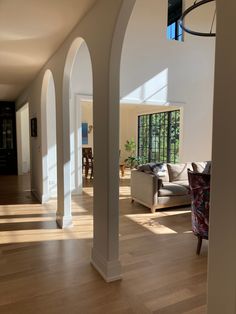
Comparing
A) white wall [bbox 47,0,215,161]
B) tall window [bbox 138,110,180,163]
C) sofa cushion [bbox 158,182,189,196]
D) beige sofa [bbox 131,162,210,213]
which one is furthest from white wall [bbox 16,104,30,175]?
sofa cushion [bbox 158,182,189,196]

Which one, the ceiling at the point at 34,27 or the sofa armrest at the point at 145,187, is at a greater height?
the ceiling at the point at 34,27

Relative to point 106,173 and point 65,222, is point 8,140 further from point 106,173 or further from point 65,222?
point 106,173

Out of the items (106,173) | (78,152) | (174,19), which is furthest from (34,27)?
(174,19)

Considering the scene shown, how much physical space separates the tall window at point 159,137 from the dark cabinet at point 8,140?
484cm

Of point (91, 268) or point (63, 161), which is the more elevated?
point (63, 161)

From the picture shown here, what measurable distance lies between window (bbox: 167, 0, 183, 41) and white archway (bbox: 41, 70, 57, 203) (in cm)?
429

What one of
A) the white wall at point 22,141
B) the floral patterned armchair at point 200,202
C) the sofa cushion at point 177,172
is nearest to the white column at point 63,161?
the floral patterned armchair at point 200,202

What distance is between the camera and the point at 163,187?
195 inches

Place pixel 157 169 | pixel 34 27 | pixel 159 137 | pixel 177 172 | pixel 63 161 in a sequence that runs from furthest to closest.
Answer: pixel 159 137, pixel 177 172, pixel 157 169, pixel 63 161, pixel 34 27

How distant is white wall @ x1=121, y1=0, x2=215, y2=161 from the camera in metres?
6.71

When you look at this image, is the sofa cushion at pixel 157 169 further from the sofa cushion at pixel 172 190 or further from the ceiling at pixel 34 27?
the ceiling at pixel 34 27

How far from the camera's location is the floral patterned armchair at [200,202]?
120 inches

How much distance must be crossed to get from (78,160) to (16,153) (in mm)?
4368

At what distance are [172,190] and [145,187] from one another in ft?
1.69
